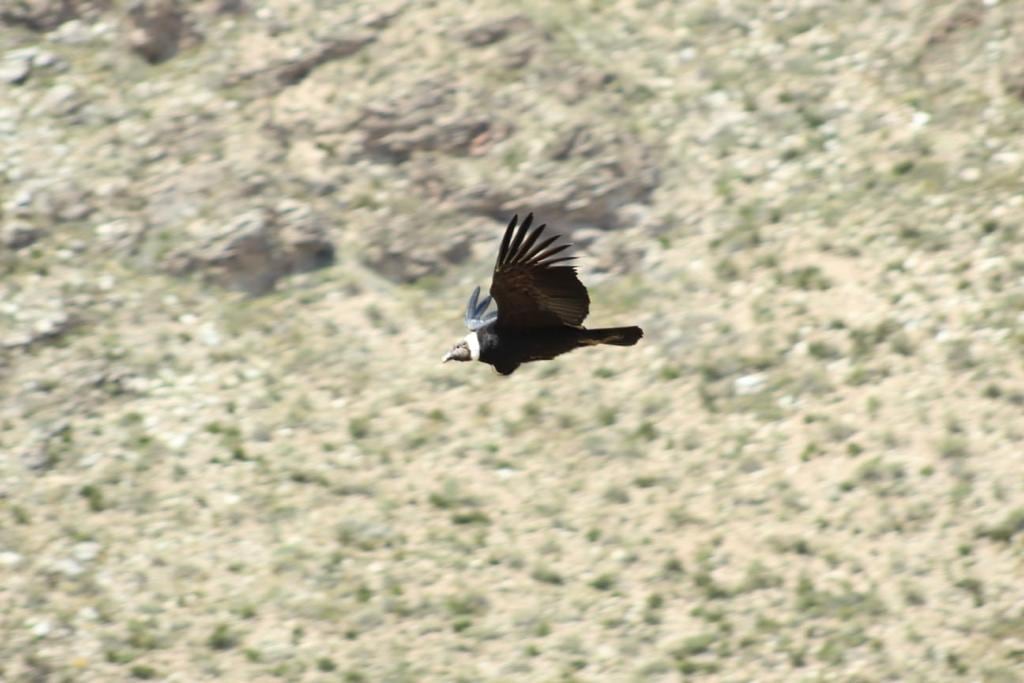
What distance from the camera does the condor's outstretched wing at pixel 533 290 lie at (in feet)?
32.8

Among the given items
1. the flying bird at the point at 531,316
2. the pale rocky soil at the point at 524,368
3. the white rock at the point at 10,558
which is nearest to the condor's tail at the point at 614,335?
the flying bird at the point at 531,316

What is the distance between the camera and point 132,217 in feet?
69.8

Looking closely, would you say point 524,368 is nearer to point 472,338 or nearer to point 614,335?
point 472,338

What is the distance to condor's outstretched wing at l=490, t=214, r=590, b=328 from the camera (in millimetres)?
10008

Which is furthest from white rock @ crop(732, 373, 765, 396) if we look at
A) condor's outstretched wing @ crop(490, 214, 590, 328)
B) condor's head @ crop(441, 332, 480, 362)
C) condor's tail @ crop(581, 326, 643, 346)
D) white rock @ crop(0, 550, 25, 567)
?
white rock @ crop(0, 550, 25, 567)

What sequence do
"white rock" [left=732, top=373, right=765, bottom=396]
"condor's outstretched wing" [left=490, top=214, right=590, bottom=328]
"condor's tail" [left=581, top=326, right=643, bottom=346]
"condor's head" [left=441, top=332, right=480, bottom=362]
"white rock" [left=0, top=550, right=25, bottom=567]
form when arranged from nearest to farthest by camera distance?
"condor's outstretched wing" [left=490, top=214, right=590, bottom=328], "condor's tail" [left=581, top=326, right=643, bottom=346], "condor's head" [left=441, top=332, right=480, bottom=362], "white rock" [left=0, top=550, right=25, bottom=567], "white rock" [left=732, top=373, right=765, bottom=396]

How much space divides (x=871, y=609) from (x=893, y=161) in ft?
22.6

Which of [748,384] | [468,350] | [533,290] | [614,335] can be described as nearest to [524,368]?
[748,384]

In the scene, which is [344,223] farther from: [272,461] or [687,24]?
[687,24]

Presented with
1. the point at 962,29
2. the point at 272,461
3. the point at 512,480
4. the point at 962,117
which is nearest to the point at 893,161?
the point at 962,117

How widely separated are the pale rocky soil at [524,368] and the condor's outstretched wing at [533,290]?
6.62 meters

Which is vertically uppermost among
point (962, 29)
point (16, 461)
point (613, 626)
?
point (962, 29)

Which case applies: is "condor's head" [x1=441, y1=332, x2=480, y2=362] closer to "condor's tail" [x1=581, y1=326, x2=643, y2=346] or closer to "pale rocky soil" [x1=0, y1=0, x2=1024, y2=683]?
"condor's tail" [x1=581, y1=326, x2=643, y2=346]

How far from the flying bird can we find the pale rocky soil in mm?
6190
